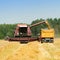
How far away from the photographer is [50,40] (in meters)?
40.4

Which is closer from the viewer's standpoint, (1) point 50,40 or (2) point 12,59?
(2) point 12,59

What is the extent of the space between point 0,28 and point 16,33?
95.9m

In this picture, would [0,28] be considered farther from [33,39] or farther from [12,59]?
[12,59]

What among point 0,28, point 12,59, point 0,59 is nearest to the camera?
point 12,59

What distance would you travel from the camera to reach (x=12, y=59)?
51.5 ft

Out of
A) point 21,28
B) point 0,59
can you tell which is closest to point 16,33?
point 21,28

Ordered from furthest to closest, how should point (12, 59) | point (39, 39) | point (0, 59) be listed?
point (39, 39)
point (0, 59)
point (12, 59)

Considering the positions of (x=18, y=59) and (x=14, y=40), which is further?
(x=14, y=40)

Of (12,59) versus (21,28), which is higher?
(21,28)

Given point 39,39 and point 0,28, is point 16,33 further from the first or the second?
point 0,28

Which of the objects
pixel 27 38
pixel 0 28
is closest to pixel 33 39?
pixel 27 38

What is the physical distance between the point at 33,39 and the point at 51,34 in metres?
2.55

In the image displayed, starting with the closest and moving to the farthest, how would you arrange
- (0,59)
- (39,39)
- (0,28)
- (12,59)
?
(12,59) < (0,59) < (39,39) < (0,28)

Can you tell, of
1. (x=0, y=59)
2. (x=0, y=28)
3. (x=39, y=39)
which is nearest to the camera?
(x=0, y=59)
